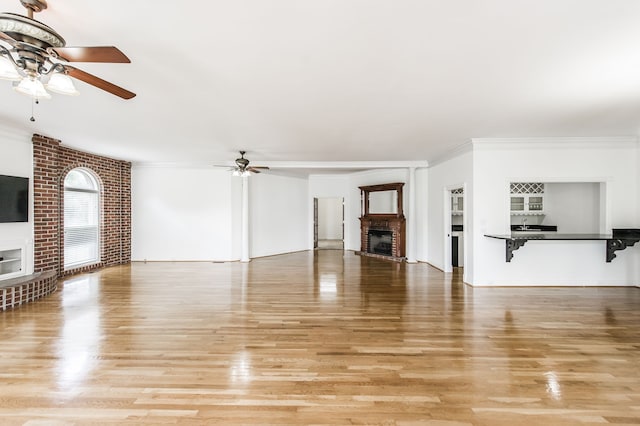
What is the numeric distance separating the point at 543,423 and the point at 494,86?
9.21ft

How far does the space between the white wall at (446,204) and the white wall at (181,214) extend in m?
5.04

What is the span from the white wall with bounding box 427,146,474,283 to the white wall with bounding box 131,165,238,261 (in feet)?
16.5

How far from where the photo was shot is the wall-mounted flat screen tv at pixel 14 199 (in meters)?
4.67

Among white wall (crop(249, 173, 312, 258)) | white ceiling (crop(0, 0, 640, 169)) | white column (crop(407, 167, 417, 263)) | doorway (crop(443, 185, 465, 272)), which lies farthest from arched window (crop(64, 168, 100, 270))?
doorway (crop(443, 185, 465, 272))

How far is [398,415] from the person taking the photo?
1.95 metres

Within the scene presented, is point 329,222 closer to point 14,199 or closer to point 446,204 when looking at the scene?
point 446,204

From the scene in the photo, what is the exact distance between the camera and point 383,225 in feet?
28.9

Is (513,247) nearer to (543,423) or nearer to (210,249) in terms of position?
(543,423)

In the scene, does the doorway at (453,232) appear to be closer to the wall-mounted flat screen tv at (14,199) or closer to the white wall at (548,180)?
the white wall at (548,180)

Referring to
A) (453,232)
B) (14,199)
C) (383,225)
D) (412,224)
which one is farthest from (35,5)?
(383,225)

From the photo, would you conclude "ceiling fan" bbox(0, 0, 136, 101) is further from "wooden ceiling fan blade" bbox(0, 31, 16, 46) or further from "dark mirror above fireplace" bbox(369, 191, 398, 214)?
"dark mirror above fireplace" bbox(369, 191, 398, 214)

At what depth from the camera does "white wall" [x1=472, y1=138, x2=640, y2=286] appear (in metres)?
5.22

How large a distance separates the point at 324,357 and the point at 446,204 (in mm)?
4939

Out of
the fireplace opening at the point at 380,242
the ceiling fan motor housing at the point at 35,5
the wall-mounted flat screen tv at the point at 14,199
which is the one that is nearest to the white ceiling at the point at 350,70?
the ceiling fan motor housing at the point at 35,5
